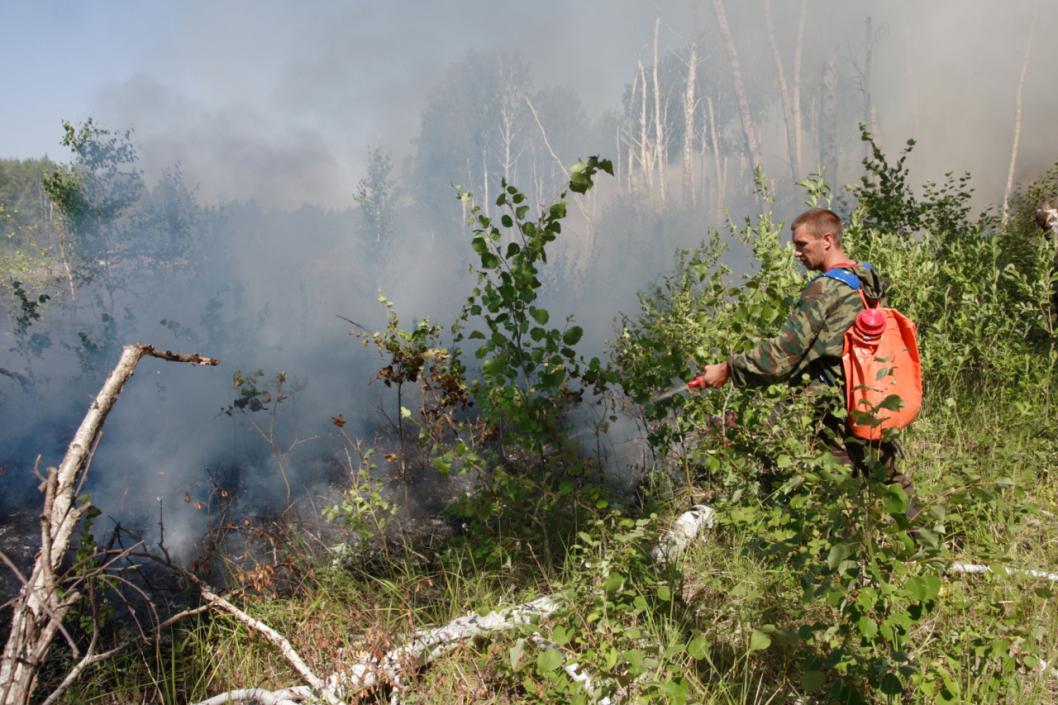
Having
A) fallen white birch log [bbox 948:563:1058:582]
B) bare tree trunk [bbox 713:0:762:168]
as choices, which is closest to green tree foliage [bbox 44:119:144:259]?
fallen white birch log [bbox 948:563:1058:582]

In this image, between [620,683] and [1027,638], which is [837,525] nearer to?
[1027,638]

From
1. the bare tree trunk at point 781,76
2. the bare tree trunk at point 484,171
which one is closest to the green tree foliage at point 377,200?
the bare tree trunk at point 484,171

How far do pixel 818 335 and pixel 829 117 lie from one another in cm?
3293

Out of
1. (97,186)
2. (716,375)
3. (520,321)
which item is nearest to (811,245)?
(716,375)

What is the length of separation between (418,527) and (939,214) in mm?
5787

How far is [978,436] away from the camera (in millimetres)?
3691

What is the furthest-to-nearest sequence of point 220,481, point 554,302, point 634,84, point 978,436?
point 634,84 < point 554,302 < point 220,481 < point 978,436

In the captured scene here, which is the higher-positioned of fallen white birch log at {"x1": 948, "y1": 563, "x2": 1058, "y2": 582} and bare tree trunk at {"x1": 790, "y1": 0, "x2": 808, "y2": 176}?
bare tree trunk at {"x1": 790, "y1": 0, "x2": 808, "y2": 176}

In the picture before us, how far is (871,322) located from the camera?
231cm

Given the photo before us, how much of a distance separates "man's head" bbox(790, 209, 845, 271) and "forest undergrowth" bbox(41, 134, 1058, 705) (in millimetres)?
237

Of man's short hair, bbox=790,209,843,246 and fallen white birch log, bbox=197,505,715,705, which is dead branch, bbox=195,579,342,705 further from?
man's short hair, bbox=790,209,843,246

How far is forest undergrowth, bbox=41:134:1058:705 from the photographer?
1750 millimetres

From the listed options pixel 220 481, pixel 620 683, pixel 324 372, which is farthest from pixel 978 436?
pixel 324 372

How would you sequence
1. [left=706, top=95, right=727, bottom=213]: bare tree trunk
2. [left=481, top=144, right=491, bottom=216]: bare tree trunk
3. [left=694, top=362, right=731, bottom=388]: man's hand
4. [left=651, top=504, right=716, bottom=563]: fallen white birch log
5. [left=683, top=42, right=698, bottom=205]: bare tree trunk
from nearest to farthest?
[left=694, top=362, right=731, bottom=388]: man's hand
[left=651, top=504, right=716, bottom=563]: fallen white birch log
[left=683, top=42, right=698, bottom=205]: bare tree trunk
[left=706, top=95, right=727, bottom=213]: bare tree trunk
[left=481, top=144, right=491, bottom=216]: bare tree trunk
